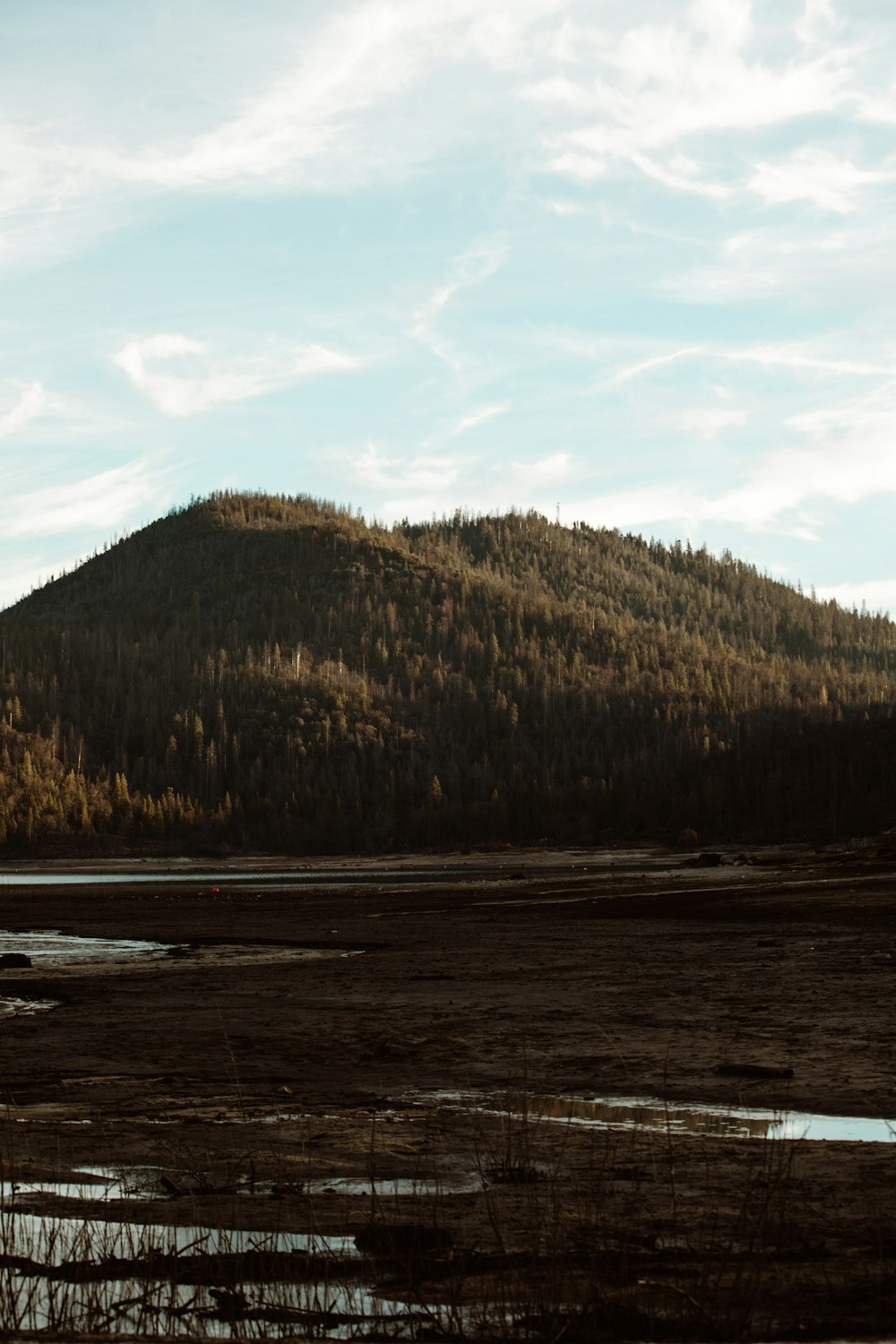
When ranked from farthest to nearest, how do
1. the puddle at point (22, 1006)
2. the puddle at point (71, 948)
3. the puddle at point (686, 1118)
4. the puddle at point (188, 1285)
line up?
the puddle at point (71, 948) < the puddle at point (22, 1006) < the puddle at point (686, 1118) < the puddle at point (188, 1285)

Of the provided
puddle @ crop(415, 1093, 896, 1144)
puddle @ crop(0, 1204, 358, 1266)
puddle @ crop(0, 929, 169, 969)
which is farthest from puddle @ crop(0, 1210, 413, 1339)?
puddle @ crop(0, 929, 169, 969)

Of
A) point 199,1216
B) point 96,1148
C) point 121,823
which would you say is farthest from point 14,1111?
point 121,823

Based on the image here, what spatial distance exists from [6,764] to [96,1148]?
189m

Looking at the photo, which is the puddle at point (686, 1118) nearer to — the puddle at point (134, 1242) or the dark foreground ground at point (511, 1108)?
the dark foreground ground at point (511, 1108)

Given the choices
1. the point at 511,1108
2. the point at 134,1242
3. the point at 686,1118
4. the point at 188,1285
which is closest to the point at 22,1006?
the point at 511,1108

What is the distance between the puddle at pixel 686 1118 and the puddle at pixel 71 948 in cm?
2244

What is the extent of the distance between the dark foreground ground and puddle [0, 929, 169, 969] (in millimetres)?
1735

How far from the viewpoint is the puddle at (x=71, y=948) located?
37938 mm

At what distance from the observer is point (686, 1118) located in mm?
15383

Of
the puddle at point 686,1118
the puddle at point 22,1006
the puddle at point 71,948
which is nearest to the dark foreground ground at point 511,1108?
the puddle at point 686,1118

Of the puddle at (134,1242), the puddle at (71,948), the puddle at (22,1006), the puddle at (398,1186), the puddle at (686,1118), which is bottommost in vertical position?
the puddle at (71,948)

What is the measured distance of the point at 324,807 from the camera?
190 metres

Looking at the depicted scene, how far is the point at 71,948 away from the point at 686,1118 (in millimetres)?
30514

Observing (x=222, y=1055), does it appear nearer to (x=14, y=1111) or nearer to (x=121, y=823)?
(x=14, y=1111)
